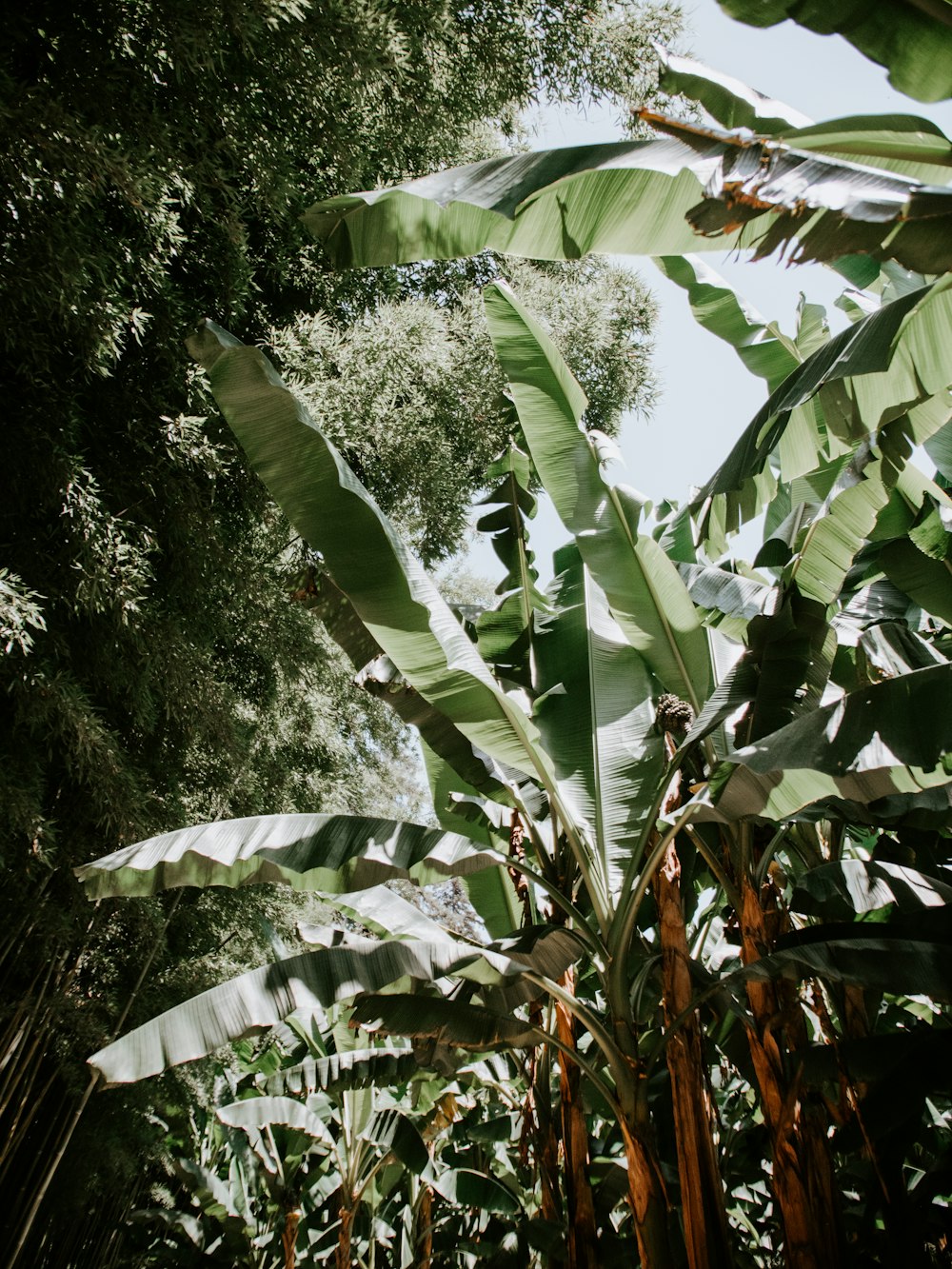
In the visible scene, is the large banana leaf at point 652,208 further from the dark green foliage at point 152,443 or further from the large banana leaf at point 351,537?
the dark green foliage at point 152,443

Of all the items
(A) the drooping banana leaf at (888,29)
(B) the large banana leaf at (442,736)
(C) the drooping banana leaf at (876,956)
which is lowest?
(C) the drooping banana leaf at (876,956)

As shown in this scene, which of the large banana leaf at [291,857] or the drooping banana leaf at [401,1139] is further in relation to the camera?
the drooping banana leaf at [401,1139]

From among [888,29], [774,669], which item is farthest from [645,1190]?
[888,29]

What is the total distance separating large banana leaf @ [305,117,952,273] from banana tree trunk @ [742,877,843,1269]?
1.53m

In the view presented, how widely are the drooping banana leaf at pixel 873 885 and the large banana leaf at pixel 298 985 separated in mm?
673

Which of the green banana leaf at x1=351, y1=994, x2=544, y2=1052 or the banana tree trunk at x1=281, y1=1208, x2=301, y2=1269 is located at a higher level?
the green banana leaf at x1=351, y1=994, x2=544, y2=1052

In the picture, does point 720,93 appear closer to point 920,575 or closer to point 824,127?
point 824,127

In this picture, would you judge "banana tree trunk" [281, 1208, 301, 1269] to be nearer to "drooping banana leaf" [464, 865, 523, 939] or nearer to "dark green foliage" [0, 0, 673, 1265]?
"dark green foliage" [0, 0, 673, 1265]

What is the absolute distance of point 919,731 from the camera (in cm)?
145

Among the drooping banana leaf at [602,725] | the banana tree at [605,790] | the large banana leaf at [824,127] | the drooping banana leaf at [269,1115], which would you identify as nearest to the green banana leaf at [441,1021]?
the banana tree at [605,790]

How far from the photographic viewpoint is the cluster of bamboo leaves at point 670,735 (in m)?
1.49

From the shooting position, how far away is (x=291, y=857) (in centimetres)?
191

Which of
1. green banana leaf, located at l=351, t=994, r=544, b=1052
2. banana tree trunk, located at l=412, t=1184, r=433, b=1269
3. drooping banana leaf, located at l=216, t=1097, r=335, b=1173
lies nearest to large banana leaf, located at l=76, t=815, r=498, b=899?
green banana leaf, located at l=351, t=994, r=544, b=1052

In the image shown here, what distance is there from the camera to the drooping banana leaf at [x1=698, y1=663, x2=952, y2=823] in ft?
4.72
